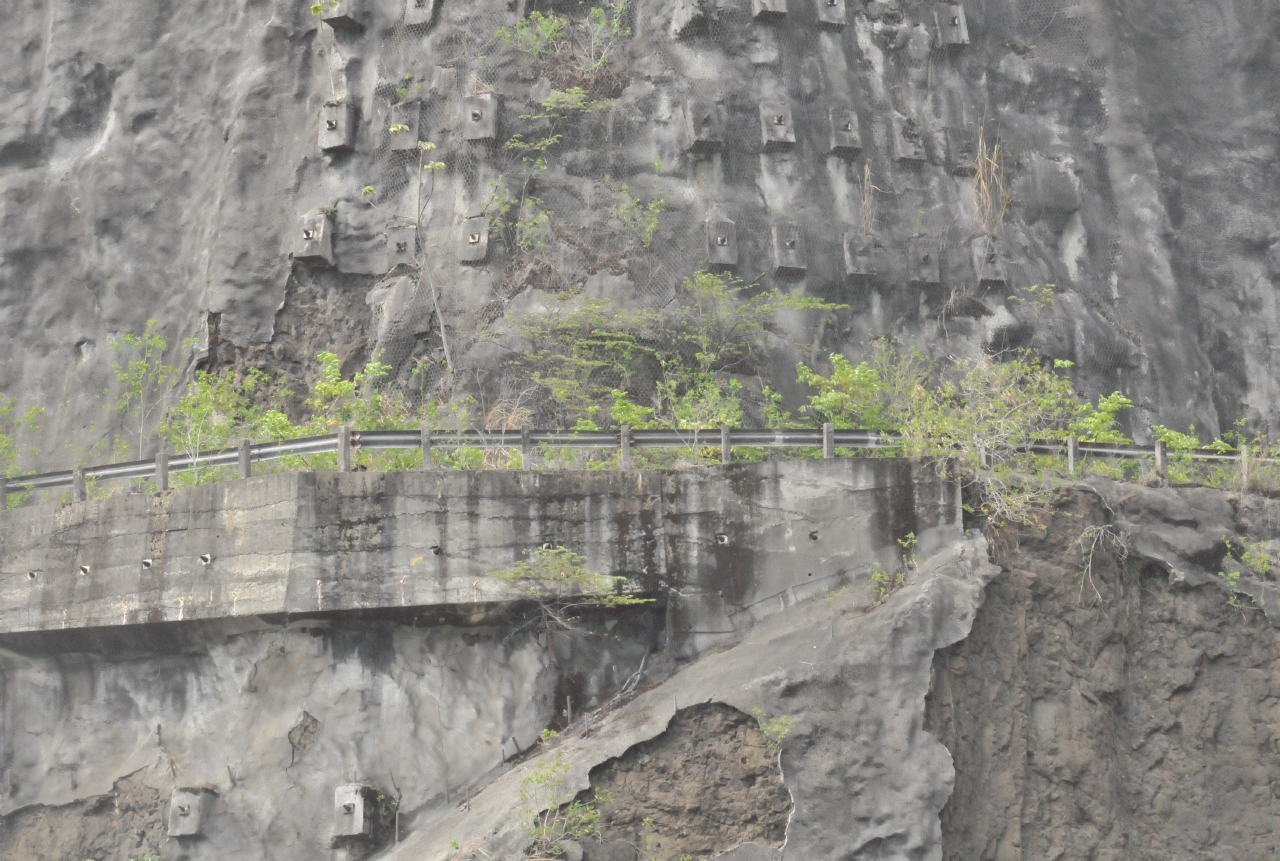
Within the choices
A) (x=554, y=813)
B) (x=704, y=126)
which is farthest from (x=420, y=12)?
(x=554, y=813)

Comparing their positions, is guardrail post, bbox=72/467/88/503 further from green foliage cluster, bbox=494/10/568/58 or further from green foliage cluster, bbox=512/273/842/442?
green foliage cluster, bbox=494/10/568/58

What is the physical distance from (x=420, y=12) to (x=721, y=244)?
705 centimetres

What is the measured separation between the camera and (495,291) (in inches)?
1143

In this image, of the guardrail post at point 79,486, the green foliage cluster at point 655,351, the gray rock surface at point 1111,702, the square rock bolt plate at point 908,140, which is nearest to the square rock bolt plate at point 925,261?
the square rock bolt plate at point 908,140

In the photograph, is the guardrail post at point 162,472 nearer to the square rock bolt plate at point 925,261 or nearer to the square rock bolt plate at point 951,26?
the square rock bolt plate at point 925,261

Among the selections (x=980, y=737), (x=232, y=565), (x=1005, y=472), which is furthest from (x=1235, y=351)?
(x=232, y=565)

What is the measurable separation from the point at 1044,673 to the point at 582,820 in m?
6.17

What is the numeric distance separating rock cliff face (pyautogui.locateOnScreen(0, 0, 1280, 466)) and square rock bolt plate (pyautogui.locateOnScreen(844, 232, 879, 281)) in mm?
43

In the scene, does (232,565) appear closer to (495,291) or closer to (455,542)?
(455,542)

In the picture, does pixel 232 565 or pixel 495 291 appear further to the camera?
pixel 495 291

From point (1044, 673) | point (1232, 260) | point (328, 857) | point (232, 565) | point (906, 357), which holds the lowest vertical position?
point (328, 857)

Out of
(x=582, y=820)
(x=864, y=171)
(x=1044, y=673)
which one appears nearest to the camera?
(x=582, y=820)

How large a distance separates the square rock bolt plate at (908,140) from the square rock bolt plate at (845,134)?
78cm

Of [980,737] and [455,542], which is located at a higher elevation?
[455,542]
